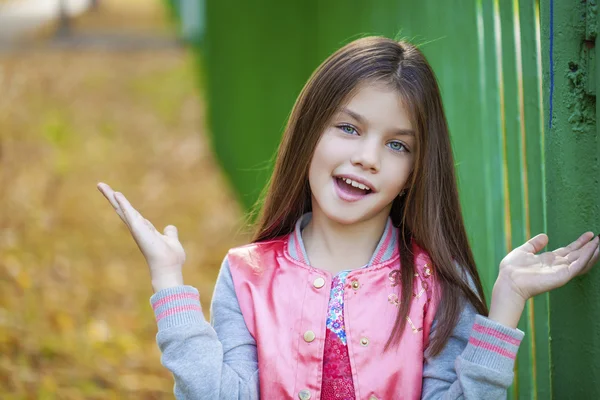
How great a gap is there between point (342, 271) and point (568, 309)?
563 millimetres

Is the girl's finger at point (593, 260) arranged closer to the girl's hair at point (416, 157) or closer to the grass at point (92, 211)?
the girl's hair at point (416, 157)

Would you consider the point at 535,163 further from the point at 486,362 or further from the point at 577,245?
the point at 486,362

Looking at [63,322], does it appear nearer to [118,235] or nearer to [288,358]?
[118,235]

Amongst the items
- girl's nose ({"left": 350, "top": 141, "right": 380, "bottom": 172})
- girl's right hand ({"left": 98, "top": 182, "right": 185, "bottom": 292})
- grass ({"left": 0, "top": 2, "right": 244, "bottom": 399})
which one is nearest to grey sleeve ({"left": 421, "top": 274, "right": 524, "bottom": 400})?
girl's nose ({"left": 350, "top": 141, "right": 380, "bottom": 172})

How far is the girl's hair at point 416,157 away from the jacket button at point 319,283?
0.20 metres

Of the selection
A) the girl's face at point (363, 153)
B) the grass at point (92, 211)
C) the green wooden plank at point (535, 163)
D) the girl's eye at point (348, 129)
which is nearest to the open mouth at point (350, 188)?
the girl's face at point (363, 153)

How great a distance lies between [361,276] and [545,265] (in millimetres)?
446

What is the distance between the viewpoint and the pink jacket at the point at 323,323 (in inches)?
82.4

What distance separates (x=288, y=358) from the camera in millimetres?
2125

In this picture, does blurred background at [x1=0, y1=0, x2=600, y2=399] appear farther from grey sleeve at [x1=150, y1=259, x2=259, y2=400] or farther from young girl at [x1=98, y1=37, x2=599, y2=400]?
grey sleeve at [x1=150, y1=259, x2=259, y2=400]

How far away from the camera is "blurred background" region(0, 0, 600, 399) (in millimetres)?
2150

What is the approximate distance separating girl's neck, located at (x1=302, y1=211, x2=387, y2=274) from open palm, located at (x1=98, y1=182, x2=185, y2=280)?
372 millimetres

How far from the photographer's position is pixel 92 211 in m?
7.46

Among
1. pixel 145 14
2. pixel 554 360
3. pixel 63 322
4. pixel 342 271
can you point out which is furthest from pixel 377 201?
pixel 145 14
